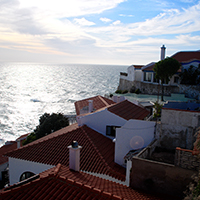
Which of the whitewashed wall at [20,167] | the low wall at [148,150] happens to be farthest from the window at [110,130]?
the whitewashed wall at [20,167]

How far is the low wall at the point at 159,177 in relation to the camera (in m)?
9.62

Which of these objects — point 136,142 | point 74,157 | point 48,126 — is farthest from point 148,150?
point 48,126

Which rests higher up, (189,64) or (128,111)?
(189,64)

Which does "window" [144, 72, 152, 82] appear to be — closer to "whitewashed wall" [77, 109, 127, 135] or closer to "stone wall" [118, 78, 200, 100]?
"stone wall" [118, 78, 200, 100]

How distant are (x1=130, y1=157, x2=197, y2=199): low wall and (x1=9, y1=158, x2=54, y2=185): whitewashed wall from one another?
5.88 metres

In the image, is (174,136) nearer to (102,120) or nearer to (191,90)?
(102,120)

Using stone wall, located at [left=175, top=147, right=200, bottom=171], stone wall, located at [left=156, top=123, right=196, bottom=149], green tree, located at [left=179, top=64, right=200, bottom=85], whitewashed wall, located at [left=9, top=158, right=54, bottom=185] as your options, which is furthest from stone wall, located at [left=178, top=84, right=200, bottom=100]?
whitewashed wall, located at [left=9, top=158, right=54, bottom=185]

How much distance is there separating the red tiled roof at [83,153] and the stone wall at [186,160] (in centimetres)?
414

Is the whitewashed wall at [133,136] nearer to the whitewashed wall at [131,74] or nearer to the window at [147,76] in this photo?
the window at [147,76]

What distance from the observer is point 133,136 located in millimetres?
14227

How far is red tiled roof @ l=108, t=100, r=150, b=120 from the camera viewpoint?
18.5 m

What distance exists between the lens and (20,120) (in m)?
63.5

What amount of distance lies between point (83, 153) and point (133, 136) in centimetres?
347

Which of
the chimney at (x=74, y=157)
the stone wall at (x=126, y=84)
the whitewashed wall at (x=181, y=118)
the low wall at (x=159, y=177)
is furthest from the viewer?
the stone wall at (x=126, y=84)
